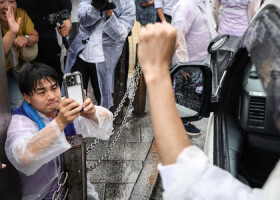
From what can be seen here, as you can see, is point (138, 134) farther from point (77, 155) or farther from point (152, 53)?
point (152, 53)

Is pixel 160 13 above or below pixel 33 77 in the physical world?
above

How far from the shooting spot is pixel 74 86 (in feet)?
5.70

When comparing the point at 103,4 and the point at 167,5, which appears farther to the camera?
the point at 167,5

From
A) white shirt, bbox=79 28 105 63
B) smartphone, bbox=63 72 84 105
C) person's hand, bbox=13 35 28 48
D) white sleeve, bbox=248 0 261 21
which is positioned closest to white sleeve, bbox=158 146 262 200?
smartphone, bbox=63 72 84 105

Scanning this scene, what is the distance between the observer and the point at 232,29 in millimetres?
4691

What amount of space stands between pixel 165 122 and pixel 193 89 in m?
1.15

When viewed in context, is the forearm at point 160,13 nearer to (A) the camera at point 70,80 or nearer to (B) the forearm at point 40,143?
(A) the camera at point 70,80

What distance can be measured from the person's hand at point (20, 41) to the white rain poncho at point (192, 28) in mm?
1565

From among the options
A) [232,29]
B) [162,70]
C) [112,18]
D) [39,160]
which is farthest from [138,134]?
[162,70]

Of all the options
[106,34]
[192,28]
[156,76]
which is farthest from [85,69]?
[156,76]

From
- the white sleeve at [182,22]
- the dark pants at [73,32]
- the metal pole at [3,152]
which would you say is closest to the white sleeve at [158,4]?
the dark pants at [73,32]

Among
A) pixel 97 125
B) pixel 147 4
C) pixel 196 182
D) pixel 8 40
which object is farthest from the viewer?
pixel 147 4

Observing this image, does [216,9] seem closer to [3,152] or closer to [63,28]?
[63,28]

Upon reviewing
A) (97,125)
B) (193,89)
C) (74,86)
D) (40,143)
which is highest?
(74,86)
